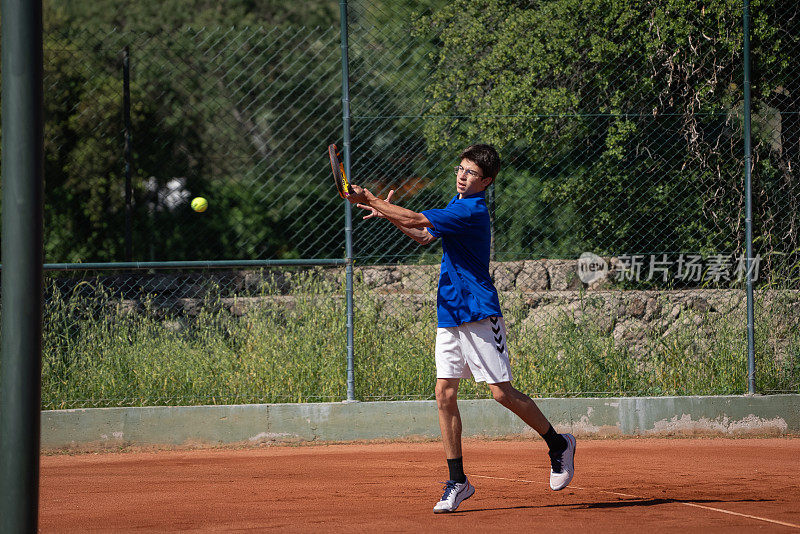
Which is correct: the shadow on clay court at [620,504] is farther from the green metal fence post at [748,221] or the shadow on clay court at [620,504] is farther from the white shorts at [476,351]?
the green metal fence post at [748,221]

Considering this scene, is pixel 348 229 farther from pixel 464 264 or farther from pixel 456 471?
pixel 456 471

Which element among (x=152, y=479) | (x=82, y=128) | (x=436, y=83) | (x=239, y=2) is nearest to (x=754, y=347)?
(x=436, y=83)

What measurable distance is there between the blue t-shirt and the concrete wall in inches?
109

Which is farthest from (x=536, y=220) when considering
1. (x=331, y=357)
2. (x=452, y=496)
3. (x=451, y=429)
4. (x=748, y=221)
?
(x=452, y=496)

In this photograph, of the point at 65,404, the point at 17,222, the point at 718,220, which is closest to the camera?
the point at 17,222

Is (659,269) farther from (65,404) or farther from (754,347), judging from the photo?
(65,404)

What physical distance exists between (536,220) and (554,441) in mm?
4244

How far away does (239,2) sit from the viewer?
30.3m

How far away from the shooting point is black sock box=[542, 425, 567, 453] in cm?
468

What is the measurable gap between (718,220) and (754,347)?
1491 millimetres

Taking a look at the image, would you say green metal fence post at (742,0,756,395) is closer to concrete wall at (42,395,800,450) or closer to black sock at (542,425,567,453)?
concrete wall at (42,395,800,450)

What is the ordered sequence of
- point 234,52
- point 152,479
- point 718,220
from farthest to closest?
point 718,220, point 234,52, point 152,479

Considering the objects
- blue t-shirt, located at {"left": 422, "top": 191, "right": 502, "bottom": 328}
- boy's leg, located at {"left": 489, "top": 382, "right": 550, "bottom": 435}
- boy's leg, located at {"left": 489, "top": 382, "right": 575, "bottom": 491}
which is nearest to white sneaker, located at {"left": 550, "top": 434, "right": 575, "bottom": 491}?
boy's leg, located at {"left": 489, "top": 382, "right": 575, "bottom": 491}

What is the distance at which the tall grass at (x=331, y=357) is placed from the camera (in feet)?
24.5
